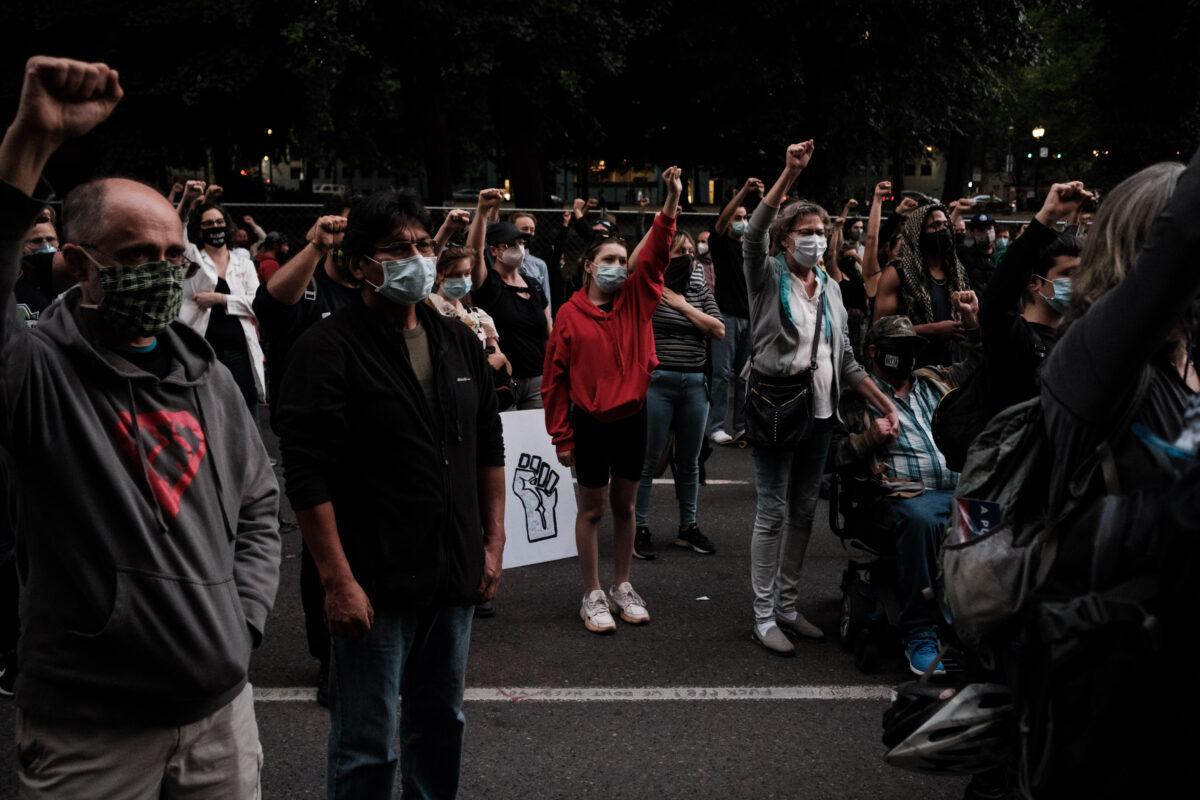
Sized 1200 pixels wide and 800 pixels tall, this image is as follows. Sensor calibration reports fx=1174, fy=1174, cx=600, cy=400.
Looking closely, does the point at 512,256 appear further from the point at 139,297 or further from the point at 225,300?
the point at 139,297

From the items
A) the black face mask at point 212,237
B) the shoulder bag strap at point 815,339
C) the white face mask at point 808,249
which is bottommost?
the shoulder bag strap at point 815,339

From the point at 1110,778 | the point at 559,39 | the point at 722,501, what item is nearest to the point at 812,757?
the point at 1110,778

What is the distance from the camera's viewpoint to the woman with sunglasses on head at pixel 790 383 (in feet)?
17.8

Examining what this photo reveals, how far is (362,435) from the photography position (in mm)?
3070

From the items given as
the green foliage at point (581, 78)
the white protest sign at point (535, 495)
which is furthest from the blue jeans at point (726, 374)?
the green foliage at point (581, 78)

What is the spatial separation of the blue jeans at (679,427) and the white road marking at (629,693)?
209 cm

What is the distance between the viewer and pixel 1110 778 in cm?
168

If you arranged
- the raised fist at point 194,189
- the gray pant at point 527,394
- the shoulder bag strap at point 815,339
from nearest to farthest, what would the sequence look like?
1. the shoulder bag strap at point 815,339
2. the raised fist at point 194,189
3. the gray pant at point 527,394

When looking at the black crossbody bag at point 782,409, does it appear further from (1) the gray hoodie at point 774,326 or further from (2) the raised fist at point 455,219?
(2) the raised fist at point 455,219

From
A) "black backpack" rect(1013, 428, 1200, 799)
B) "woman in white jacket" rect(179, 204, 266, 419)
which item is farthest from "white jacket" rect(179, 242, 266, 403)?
"black backpack" rect(1013, 428, 1200, 799)

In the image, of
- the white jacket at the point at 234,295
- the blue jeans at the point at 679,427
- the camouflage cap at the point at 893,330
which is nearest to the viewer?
the camouflage cap at the point at 893,330

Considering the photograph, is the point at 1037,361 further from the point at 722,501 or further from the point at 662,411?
the point at 722,501

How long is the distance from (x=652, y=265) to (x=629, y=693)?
204 cm

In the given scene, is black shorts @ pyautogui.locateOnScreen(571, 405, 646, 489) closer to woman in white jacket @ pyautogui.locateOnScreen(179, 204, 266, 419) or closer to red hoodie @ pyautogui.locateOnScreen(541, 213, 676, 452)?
red hoodie @ pyautogui.locateOnScreen(541, 213, 676, 452)
